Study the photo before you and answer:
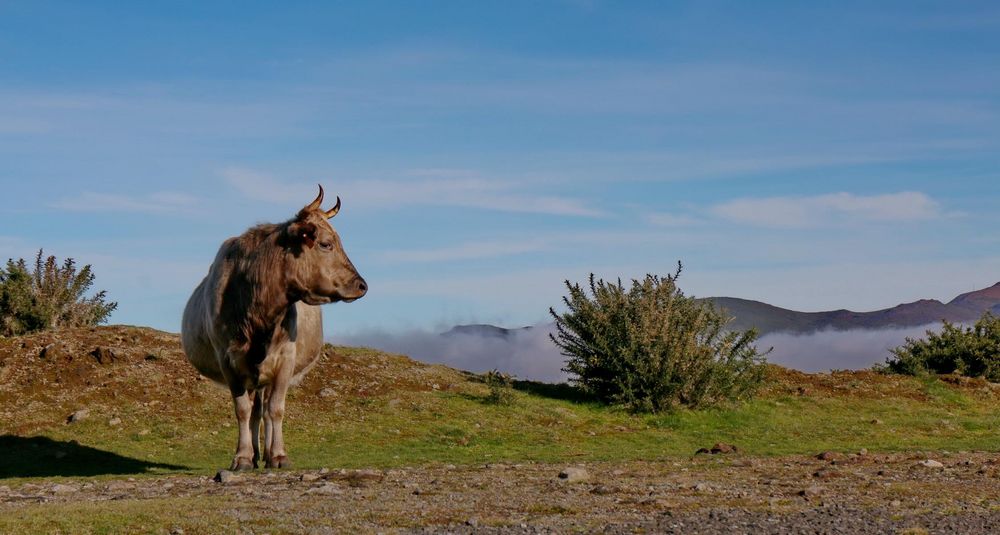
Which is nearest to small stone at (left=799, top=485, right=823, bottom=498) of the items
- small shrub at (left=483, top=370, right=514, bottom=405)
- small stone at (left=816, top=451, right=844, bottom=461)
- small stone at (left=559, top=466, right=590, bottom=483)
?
small stone at (left=559, top=466, right=590, bottom=483)

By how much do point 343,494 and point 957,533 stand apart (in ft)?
23.9

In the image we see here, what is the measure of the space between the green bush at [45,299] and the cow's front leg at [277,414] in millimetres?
21433

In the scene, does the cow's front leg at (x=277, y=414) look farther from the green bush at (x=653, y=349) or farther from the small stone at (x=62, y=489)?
the green bush at (x=653, y=349)

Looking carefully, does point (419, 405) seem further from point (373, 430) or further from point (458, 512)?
point (458, 512)

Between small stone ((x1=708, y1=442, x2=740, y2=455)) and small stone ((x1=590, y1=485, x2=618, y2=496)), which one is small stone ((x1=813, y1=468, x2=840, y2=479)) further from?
small stone ((x1=708, y1=442, x2=740, y2=455))

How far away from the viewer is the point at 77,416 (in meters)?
24.8

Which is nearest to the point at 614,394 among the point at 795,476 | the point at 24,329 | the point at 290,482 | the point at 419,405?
the point at 419,405

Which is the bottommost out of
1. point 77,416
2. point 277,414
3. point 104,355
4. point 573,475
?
point 573,475

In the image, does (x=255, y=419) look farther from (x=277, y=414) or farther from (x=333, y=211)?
(x=333, y=211)

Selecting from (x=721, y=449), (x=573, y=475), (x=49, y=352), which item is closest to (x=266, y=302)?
(x=573, y=475)

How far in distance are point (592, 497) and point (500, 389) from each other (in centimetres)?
1440

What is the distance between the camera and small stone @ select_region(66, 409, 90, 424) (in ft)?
81.1

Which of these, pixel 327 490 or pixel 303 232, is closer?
pixel 327 490

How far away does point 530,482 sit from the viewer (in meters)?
15.5
